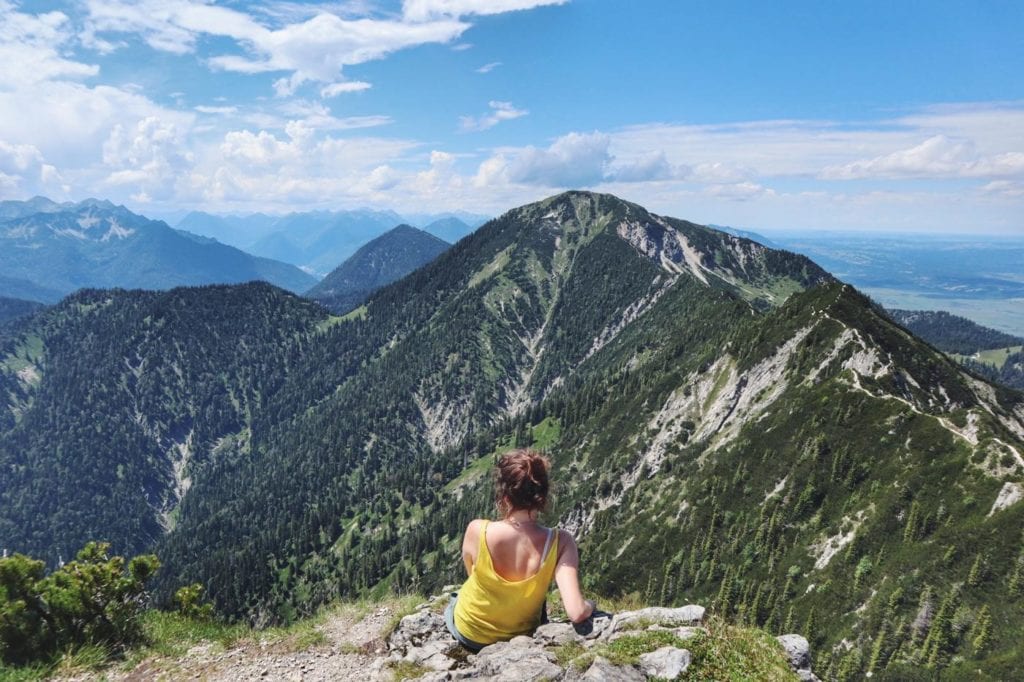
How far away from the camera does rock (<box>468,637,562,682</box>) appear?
10953 millimetres

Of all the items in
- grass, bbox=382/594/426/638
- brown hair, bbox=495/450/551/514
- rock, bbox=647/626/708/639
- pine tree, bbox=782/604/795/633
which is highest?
brown hair, bbox=495/450/551/514

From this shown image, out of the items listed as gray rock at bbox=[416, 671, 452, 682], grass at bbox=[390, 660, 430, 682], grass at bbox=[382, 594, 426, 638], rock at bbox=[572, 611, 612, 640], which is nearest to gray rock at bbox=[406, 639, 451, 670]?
grass at bbox=[390, 660, 430, 682]

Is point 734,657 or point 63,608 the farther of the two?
point 63,608

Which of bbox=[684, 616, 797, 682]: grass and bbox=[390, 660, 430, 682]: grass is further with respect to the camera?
bbox=[390, 660, 430, 682]: grass

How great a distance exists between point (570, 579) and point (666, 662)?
271 cm

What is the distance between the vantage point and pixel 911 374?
341ft

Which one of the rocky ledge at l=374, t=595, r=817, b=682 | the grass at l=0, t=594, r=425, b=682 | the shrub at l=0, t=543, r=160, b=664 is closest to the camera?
the rocky ledge at l=374, t=595, r=817, b=682

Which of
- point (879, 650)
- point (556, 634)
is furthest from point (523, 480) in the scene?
point (879, 650)

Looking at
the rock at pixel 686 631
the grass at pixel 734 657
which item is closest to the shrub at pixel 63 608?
the rock at pixel 686 631

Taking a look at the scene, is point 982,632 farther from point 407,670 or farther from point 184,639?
point 184,639

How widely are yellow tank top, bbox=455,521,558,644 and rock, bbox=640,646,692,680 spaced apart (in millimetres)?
2523

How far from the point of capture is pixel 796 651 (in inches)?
520

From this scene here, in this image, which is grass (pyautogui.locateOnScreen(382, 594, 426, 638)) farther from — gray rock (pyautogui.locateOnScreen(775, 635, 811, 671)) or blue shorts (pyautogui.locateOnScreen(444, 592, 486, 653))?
gray rock (pyautogui.locateOnScreen(775, 635, 811, 671))

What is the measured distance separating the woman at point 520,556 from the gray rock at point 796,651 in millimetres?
5821
